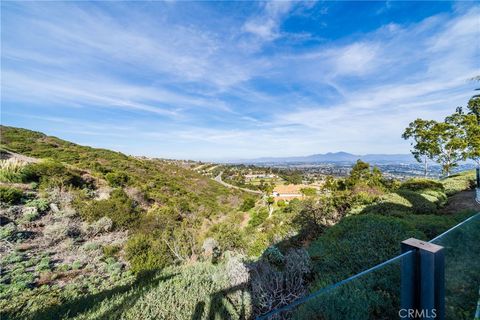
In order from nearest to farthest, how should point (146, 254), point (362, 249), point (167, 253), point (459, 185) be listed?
1. point (362, 249)
2. point (146, 254)
3. point (167, 253)
4. point (459, 185)

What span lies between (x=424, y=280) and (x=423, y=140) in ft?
54.8

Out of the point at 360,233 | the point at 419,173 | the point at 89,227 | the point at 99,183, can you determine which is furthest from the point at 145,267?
the point at 419,173

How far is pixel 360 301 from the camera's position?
153cm

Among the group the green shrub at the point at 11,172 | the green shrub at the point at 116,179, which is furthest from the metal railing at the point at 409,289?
the green shrub at the point at 116,179

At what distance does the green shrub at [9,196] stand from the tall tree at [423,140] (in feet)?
66.9

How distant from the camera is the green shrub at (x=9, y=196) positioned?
20.4 feet

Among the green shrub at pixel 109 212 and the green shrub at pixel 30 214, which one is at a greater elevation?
the green shrub at pixel 30 214

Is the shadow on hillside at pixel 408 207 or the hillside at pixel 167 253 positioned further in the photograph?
the shadow on hillside at pixel 408 207

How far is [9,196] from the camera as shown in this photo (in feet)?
20.9

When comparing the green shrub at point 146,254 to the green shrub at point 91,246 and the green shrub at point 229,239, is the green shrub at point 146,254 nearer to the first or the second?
the green shrub at point 91,246

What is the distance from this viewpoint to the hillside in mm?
3012

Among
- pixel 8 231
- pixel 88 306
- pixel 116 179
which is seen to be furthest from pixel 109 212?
pixel 116 179

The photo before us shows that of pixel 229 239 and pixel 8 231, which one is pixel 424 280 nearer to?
pixel 229 239

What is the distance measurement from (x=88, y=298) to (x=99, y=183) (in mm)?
9539
